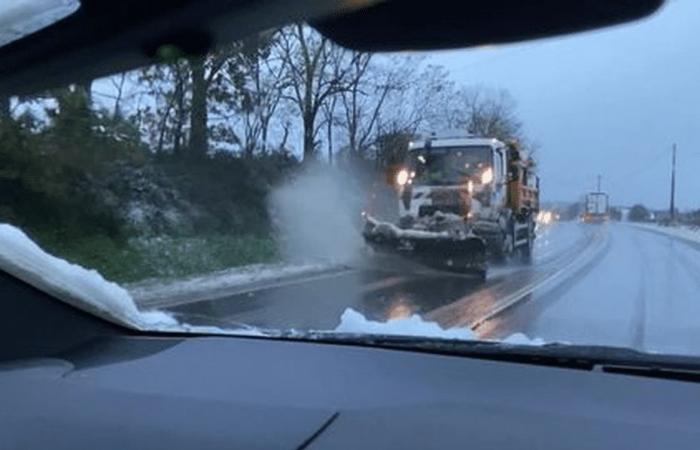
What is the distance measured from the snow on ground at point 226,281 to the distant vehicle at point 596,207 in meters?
1.32

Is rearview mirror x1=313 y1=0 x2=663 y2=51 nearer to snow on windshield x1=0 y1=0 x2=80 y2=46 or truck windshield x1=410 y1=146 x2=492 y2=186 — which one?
truck windshield x1=410 y1=146 x2=492 y2=186

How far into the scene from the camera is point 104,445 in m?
2.69

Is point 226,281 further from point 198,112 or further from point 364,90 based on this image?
point 364,90

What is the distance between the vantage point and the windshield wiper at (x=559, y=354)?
272 cm

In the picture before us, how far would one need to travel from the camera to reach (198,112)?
3.47 metres

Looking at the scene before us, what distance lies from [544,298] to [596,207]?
1.99 meters

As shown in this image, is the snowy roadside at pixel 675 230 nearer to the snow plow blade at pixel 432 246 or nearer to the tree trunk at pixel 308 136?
the snow plow blade at pixel 432 246

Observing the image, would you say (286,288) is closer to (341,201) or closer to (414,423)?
(341,201)

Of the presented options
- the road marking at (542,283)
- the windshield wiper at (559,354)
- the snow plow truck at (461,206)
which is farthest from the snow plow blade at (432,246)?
the windshield wiper at (559,354)

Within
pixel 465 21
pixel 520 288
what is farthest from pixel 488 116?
pixel 520 288

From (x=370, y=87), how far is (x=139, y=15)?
100 centimetres

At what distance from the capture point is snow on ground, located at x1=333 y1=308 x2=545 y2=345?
3396 millimetres

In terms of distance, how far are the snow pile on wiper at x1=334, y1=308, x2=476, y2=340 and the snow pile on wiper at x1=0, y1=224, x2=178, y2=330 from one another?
2.23 ft

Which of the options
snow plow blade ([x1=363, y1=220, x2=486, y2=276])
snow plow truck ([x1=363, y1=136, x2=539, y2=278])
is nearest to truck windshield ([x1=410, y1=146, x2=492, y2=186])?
snow plow truck ([x1=363, y1=136, x2=539, y2=278])
